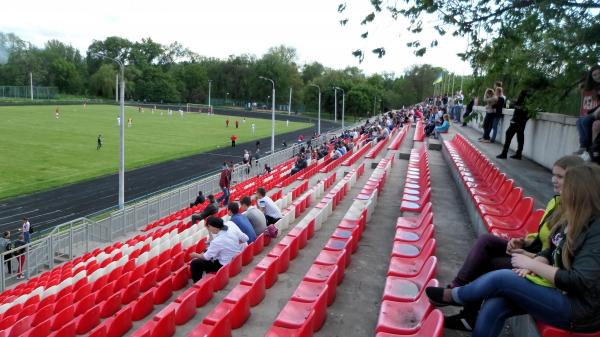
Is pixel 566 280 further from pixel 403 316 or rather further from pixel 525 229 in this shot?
pixel 525 229

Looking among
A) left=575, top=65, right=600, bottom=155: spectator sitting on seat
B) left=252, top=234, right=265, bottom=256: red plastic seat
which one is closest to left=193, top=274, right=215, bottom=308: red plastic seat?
left=252, top=234, right=265, bottom=256: red plastic seat

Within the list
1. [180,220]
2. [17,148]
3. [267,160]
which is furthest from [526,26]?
[17,148]

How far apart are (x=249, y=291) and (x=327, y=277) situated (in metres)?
0.88

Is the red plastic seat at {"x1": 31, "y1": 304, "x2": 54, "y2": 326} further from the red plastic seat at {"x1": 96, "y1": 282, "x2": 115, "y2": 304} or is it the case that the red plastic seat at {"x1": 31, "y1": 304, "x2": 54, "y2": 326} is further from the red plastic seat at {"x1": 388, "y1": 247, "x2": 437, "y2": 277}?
the red plastic seat at {"x1": 388, "y1": 247, "x2": 437, "y2": 277}

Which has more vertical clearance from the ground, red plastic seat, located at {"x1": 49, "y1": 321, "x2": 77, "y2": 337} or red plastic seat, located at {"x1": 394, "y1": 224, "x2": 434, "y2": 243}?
red plastic seat, located at {"x1": 394, "y1": 224, "x2": 434, "y2": 243}

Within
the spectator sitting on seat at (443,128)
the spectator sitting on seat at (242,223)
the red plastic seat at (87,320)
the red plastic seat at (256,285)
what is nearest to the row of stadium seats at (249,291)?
the red plastic seat at (256,285)

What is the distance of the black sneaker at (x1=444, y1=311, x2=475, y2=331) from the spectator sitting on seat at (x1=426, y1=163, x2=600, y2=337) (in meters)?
0.37

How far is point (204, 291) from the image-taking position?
239 inches

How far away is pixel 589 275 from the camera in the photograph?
297 cm

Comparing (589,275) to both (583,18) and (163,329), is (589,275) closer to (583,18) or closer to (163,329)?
(163,329)

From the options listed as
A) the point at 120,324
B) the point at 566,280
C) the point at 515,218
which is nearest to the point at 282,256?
the point at 120,324

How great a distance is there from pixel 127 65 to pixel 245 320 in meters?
130

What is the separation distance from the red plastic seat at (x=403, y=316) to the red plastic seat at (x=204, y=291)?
270cm

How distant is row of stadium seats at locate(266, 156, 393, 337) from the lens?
4.16 metres
